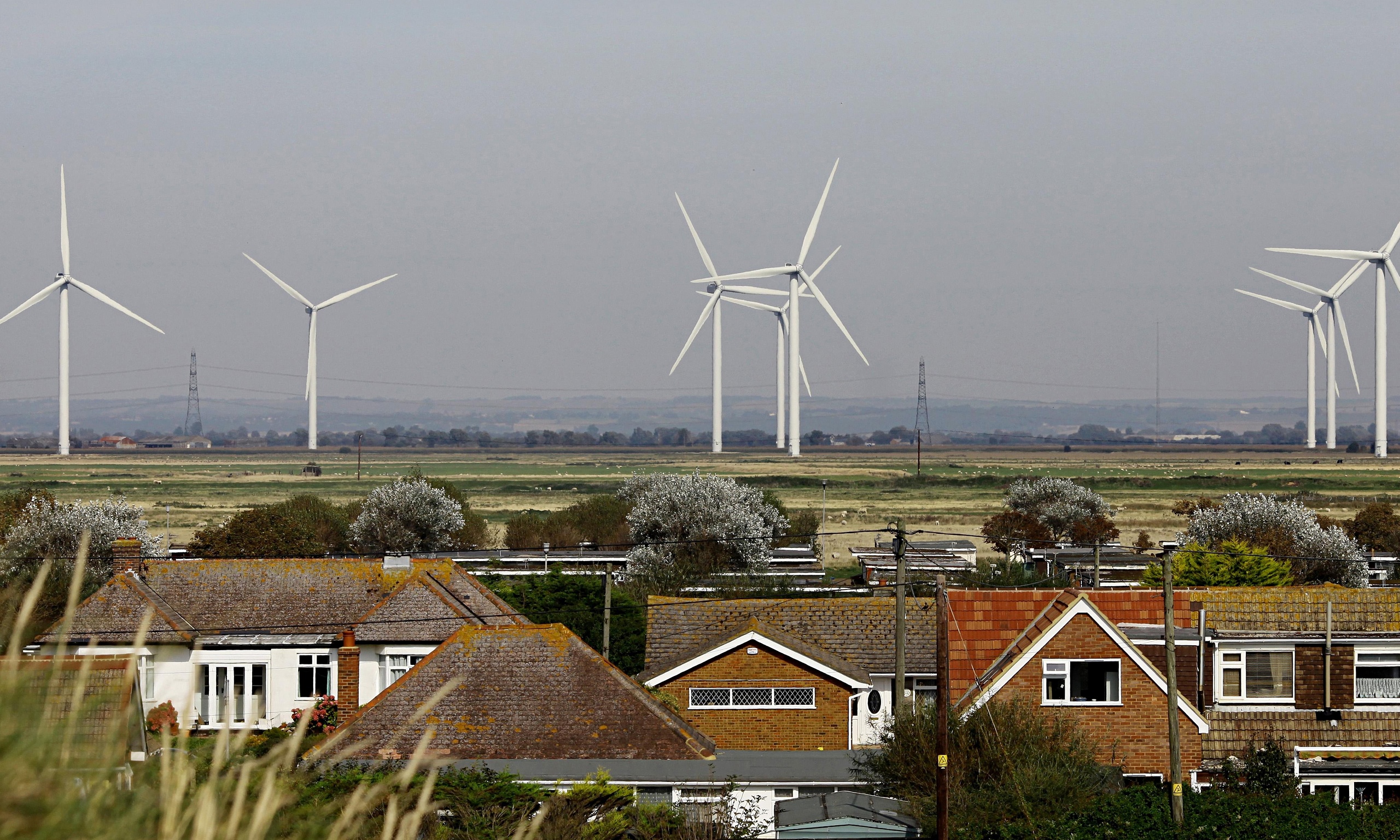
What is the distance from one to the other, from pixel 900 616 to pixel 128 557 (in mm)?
26291

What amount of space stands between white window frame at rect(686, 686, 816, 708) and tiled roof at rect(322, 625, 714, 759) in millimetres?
7763

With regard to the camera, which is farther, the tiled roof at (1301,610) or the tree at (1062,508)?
A: the tree at (1062,508)

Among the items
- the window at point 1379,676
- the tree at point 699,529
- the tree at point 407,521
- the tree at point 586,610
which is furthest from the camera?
the tree at point 407,521

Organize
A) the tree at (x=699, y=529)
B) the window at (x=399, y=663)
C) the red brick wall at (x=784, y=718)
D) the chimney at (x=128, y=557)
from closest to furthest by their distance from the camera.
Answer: the red brick wall at (x=784, y=718) < the window at (x=399, y=663) < the chimney at (x=128, y=557) < the tree at (x=699, y=529)

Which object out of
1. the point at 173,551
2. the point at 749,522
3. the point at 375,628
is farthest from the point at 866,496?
the point at 375,628

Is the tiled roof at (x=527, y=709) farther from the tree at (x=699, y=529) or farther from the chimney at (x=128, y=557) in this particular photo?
the tree at (x=699, y=529)

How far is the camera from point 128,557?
45656 mm

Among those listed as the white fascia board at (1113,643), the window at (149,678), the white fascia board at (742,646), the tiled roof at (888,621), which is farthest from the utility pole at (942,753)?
the window at (149,678)

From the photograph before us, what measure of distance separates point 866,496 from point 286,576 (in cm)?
14183

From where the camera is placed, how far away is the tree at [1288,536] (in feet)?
233

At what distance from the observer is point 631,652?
49188 millimetres

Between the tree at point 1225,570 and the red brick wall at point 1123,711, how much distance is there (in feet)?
77.9

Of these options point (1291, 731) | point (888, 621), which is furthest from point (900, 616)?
point (1291, 731)

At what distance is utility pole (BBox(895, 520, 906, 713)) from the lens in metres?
31.7
